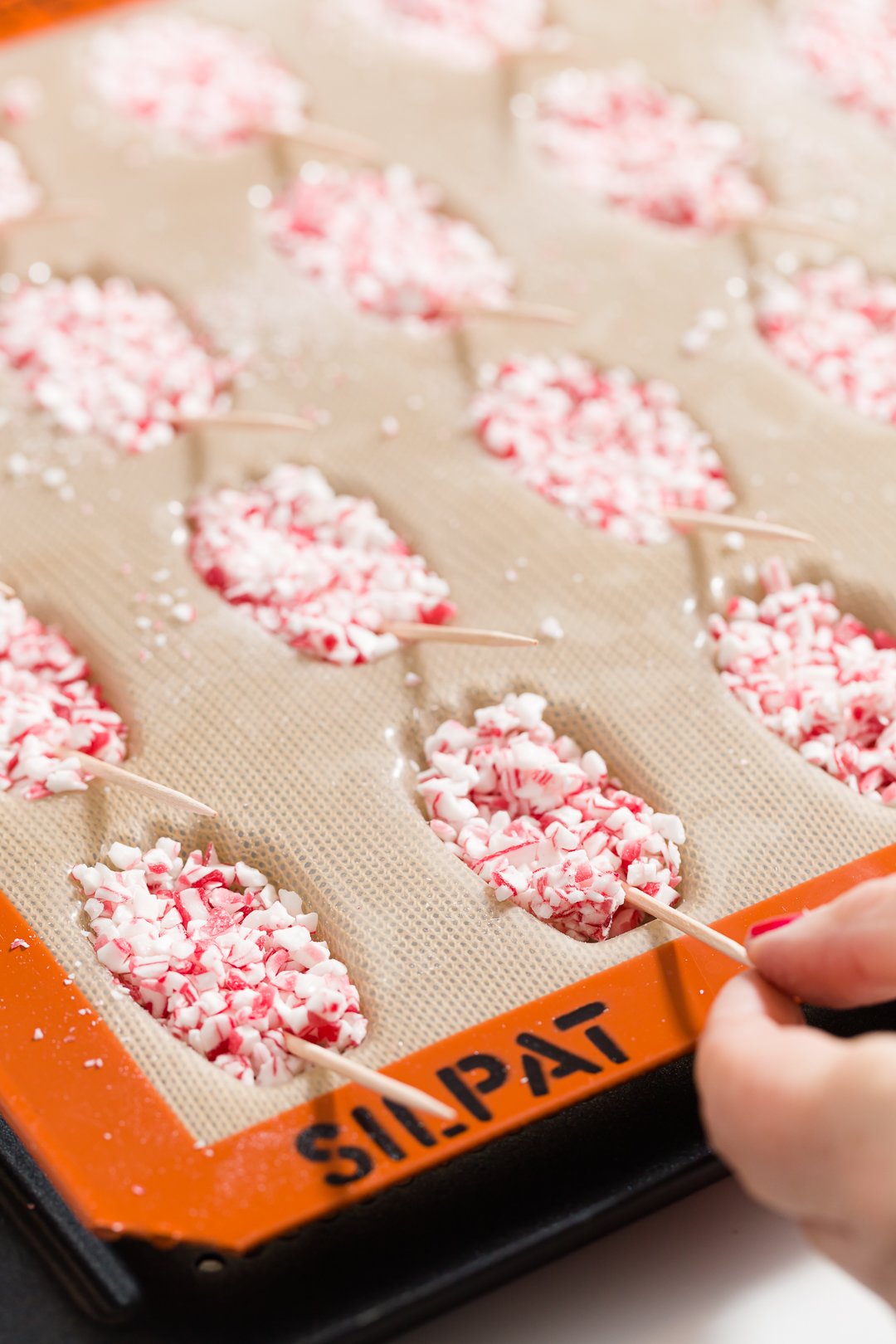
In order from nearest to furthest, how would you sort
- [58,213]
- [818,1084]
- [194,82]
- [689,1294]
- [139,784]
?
[818,1084] < [689,1294] < [139,784] < [58,213] < [194,82]

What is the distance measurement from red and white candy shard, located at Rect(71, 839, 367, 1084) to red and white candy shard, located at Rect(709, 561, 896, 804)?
38 centimetres

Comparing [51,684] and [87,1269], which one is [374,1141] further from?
[51,684]

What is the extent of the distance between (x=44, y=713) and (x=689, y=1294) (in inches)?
23.8

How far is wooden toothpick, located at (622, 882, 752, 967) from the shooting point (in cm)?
91

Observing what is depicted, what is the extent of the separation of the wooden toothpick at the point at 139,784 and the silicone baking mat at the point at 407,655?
0.05 ft

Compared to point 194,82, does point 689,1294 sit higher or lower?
lower

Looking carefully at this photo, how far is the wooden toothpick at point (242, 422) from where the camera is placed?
131 cm

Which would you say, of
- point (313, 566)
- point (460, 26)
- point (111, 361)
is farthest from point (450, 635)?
point (460, 26)

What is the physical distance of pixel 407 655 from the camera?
3.78ft

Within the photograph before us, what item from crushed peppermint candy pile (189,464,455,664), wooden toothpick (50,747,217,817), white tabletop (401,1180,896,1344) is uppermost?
wooden toothpick (50,747,217,817)

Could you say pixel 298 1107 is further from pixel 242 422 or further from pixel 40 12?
pixel 40 12

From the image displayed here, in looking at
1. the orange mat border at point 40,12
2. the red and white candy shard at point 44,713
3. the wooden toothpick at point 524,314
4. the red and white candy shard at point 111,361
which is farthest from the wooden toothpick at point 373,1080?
the orange mat border at point 40,12

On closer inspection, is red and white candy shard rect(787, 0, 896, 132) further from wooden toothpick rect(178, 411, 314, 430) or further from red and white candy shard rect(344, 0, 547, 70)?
wooden toothpick rect(178, 411, 314, 430)

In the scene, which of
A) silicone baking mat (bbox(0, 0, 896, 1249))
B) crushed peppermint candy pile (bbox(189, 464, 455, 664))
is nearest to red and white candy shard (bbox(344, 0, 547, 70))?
silicone baking mat (bbox(0, 0, 896, 1249))
